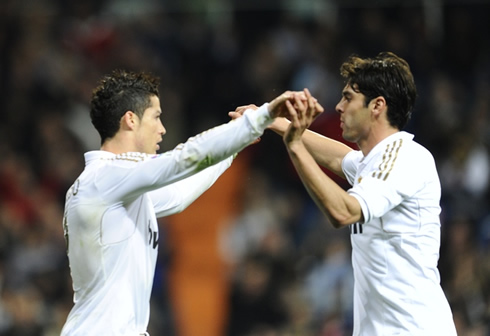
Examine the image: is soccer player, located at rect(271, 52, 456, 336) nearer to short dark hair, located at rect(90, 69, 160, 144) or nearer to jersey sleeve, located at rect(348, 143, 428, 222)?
jersey sleeve, located at rect(348, 143, 428, 222)

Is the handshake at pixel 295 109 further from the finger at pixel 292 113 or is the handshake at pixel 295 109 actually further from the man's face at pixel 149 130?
the man's face at pixel 149 130

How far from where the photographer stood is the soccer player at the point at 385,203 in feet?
14.6

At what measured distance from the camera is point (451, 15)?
33.6ft

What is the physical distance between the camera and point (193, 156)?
443 cm

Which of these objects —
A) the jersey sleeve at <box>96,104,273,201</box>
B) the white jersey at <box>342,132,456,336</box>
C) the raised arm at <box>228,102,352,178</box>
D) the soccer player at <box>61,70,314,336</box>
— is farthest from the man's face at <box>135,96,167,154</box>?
the white jersey at <box>342,132,456,336</box>

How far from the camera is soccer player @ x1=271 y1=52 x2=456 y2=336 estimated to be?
4.45 metres

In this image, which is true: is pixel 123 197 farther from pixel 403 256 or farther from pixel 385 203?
pixel 403 256

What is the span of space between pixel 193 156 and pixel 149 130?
562 mm

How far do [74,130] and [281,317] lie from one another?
3382 mm

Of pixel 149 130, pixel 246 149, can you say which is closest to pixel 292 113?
pixel 149 130

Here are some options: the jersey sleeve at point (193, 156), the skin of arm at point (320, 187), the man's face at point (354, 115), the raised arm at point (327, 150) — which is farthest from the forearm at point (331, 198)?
the raised arm at point (327, 150)

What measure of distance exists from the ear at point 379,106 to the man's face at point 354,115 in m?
0.04

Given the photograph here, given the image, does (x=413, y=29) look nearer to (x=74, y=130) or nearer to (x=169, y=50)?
(x=169, y=50)

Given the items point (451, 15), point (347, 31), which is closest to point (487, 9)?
point (451, 15)
